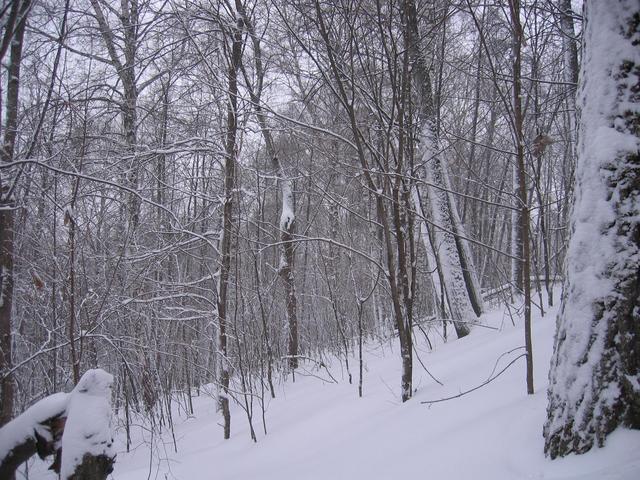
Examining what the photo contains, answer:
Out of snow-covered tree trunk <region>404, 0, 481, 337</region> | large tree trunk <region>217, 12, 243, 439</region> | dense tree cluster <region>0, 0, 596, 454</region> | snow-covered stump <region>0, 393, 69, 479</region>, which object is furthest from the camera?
snow-covered tree trunk <region>404, 0, 481, 337</region>

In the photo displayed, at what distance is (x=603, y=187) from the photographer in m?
1.59

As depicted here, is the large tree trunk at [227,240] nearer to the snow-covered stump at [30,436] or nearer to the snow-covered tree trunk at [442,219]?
the snow-covered tree trunk at [442,219]

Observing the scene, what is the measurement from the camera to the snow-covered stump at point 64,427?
1.49 meters

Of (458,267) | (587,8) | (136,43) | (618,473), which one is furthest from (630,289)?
(136,43)

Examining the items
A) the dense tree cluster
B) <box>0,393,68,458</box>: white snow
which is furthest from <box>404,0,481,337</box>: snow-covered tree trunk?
<box>0,393,68,458</box>: white snow

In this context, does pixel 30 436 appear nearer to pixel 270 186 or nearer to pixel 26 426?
pixel 26 426

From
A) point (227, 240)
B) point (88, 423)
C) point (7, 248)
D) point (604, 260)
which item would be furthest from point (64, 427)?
point (227, 240)

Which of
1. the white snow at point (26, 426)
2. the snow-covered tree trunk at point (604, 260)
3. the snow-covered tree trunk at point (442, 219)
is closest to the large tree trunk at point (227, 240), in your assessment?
the snow-covered tree trunk at point (442, 219)

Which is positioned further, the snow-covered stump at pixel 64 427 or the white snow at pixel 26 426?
the white snow at pixel 26 426

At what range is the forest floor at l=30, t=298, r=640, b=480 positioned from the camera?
174 cm

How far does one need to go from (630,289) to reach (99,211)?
16.7ft

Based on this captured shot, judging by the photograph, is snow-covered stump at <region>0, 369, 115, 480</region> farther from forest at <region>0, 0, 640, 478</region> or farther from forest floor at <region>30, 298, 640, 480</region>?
forest floor at <region>30, 298, 640, 480</region>

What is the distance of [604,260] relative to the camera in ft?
5.12

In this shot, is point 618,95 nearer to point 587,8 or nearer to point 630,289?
point 587,8
